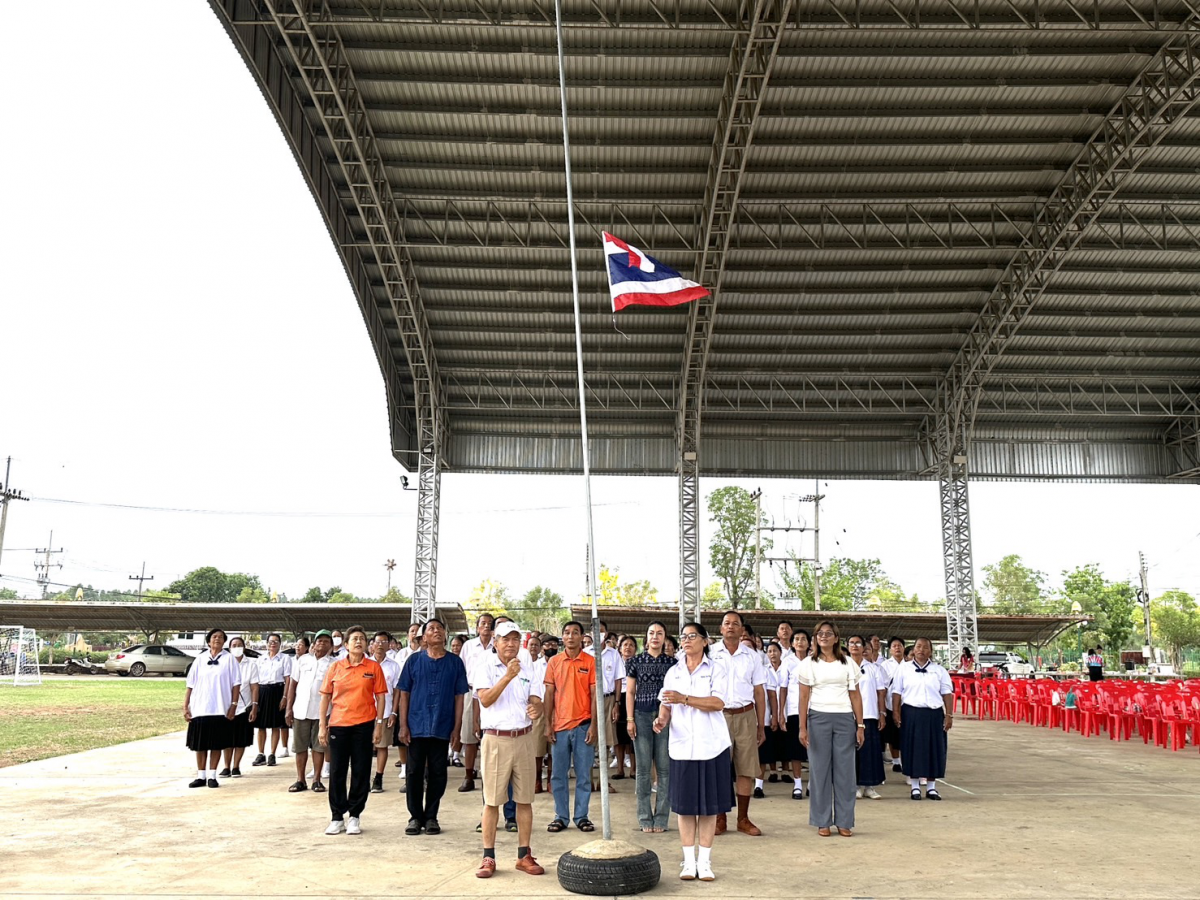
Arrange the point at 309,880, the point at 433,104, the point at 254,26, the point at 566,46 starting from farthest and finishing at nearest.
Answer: the point at 433,104 < the point at 566,46 < the point at 254,26 < the point at 309,880

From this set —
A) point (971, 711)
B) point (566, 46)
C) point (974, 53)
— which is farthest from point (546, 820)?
point (971, 711)

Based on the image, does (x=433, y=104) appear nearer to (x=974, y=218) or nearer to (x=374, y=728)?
(x=974, y=218)

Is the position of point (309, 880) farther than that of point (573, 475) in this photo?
No

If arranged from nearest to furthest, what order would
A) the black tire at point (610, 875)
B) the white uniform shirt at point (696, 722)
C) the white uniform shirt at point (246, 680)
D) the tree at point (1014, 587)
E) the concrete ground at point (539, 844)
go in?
the black tire at point (610, 875)
the concrete ground at point (539, 844)
the white uniform shirt at point (696, 722)
the white uniform shirt at point (246, 680)
the tree at point (1014, 587)

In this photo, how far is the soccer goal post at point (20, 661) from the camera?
27.2 m

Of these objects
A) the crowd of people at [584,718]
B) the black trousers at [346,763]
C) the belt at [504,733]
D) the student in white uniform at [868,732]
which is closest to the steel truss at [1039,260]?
the student in white uniform at [868,732]

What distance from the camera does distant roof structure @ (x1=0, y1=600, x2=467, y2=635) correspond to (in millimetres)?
35188

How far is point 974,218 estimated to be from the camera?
20203 mm

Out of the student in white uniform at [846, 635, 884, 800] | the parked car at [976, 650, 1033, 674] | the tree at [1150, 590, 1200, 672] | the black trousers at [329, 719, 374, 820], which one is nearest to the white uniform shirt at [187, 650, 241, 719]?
the black trousers at [329, 719, 374, 820]

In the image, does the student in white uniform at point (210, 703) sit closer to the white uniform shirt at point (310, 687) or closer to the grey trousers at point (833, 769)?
the white uniform shirt at point (310, 687)

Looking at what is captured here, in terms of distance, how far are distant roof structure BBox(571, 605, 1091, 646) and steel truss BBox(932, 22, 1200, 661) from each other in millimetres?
6792

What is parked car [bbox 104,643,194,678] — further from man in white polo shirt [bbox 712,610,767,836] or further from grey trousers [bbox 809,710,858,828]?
grey trousers [bbox 809,710,858,828]

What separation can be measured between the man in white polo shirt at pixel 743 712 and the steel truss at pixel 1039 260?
1288cm

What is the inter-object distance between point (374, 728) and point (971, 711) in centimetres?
1768
